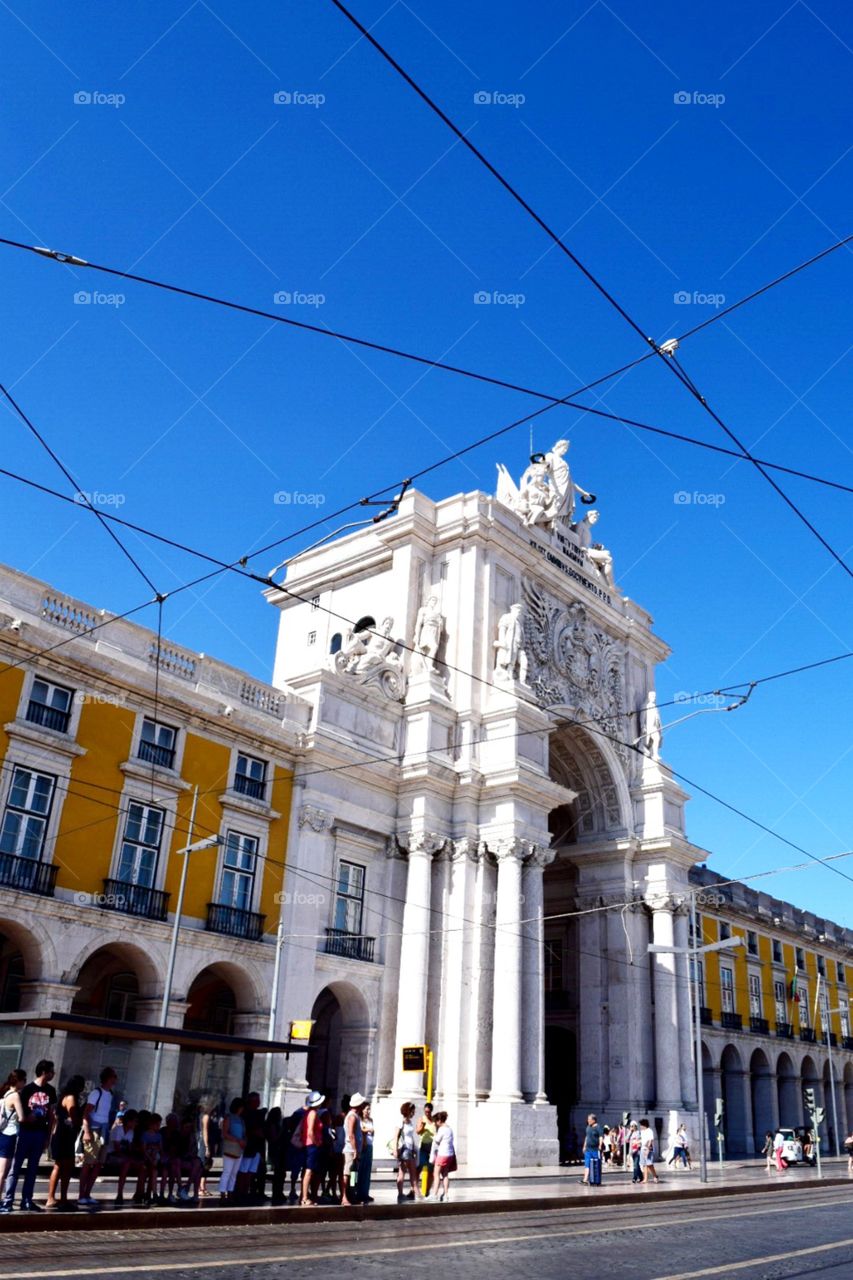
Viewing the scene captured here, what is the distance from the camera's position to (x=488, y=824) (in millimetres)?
34188

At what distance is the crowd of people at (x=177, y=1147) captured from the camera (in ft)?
43.3

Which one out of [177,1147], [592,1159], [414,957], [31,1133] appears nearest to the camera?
[31,1133]

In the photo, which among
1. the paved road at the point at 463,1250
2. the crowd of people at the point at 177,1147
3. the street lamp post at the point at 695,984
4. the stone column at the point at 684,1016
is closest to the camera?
the paved road at the point at 463,1250

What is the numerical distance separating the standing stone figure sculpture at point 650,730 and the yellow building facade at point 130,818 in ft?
58.5

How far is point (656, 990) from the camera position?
3956 centimetres

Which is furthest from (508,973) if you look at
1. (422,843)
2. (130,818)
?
(130,818)

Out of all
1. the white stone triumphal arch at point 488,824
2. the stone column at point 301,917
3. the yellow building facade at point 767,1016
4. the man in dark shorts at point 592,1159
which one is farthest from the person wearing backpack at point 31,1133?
the yellow building facade at point 767,1016

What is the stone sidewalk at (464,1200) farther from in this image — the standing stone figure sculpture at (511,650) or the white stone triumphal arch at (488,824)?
the standing stone figure sculpture at (511,650)

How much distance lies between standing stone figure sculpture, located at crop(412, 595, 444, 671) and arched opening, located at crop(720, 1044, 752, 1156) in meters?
29.2

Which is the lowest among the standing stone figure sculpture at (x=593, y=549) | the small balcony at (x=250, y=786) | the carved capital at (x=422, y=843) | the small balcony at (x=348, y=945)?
the small balcony at (x=348, y=945)

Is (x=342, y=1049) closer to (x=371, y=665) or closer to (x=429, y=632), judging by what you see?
(x=371, y=665)

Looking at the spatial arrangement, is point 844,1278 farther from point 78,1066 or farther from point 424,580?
point 424,580

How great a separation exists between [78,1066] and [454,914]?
1675 centimetres

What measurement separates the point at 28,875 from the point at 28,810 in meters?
1.47
